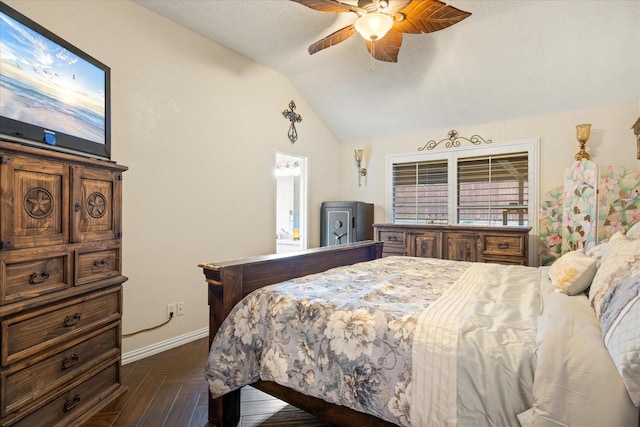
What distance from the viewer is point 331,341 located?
4.21 feet

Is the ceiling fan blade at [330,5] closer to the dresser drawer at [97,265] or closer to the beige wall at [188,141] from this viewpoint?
the beige wall at [188,141]

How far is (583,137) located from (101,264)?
13.7 feet

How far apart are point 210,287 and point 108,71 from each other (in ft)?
5.28

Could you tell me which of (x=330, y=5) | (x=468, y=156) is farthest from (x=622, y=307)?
(x=468, y=156)

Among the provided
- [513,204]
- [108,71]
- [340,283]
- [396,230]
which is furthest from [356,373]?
[513,204]

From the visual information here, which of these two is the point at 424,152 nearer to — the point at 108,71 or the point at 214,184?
the point at 214,184

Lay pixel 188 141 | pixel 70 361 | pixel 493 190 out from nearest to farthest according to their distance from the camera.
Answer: pixel 70 361, pixel 188 141, pixel 493 190

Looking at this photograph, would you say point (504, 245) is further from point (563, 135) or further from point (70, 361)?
point (70, 361)

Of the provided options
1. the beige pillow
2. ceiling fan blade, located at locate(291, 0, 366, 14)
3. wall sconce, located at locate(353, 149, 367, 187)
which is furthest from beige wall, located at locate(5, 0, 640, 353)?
the beige pillow

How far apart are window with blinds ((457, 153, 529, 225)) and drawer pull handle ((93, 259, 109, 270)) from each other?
3759 mm

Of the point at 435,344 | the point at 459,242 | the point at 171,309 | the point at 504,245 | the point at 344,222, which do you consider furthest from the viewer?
the point at 344,222

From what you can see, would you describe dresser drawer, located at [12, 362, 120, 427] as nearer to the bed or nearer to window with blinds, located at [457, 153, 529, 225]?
the bed

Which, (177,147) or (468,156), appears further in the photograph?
(468,156)

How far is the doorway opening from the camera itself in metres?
4.44
